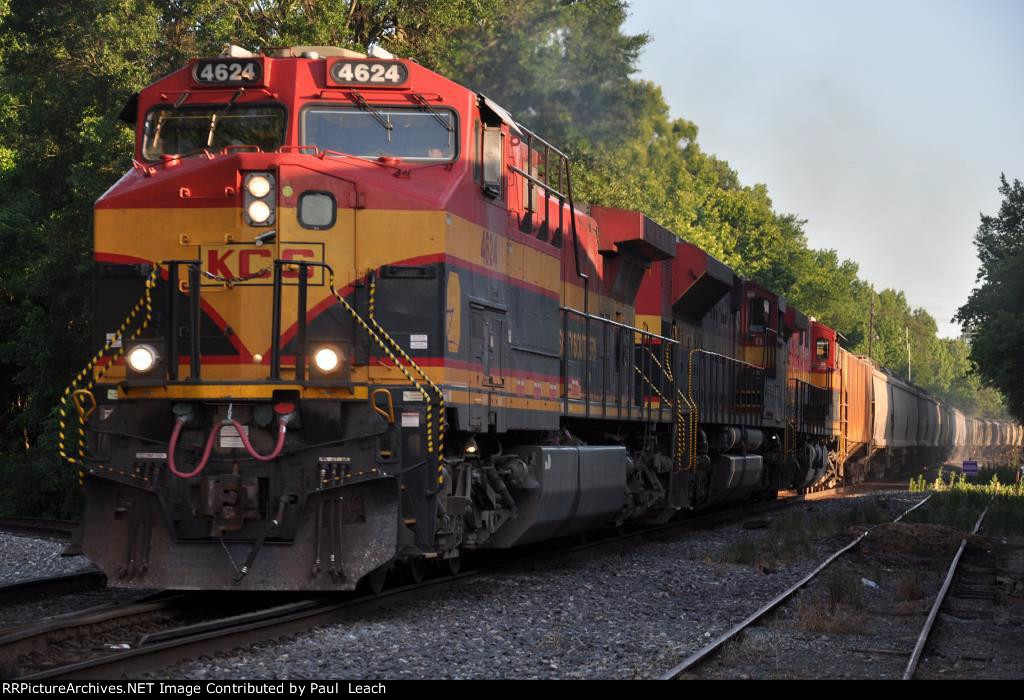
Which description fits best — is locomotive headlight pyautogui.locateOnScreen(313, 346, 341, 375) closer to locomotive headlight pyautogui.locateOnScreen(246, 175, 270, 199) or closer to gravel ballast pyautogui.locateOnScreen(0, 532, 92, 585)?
locomotive headlight pyautogui.locateOnScreen(246, 175, 270, 199)

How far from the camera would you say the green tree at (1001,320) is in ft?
103

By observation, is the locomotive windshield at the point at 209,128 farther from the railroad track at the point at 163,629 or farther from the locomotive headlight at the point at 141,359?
the railroad track at the point at 163,629

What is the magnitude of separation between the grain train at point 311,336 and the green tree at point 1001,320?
75.5ft

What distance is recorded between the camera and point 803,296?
7069cm

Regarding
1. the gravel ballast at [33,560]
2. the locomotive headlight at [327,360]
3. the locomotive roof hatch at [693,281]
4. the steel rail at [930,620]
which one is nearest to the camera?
the steel rail at [930,620]

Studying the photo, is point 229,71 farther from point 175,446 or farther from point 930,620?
point 930,620

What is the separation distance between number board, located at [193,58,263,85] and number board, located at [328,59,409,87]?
0.58 m

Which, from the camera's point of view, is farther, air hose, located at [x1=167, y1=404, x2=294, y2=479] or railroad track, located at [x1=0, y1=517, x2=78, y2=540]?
railroad track, located at [x1=0, y1=517, x2=78, y2=540]

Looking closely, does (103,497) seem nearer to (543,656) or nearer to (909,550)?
(543,656)

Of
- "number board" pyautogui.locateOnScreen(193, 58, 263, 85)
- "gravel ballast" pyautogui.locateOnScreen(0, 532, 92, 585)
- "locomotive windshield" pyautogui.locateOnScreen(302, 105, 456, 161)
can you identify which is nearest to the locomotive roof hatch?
"locomotive windshield" pyautogui.locateOnScreen(302, 105, 456, 161)

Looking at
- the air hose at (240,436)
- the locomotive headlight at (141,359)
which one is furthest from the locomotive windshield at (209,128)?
the air hose at (240,436)

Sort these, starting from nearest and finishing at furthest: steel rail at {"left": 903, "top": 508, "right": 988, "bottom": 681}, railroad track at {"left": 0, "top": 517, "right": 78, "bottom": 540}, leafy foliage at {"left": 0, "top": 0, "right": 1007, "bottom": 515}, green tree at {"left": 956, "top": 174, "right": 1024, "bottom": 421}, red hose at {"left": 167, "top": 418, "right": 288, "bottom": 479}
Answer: steel rail at {"left": 903, "top": 508, "right": 988, "bottom": 681}, red hose at {"left": 167, "top": 418, "right": 288, "bottom": 479}, railroad track at {"left": 0, "top": 517, "right": 78, "bottom": 540}, leafy foliage at {"left": 0, "top": 0, "right": 1007, "bottom": 515}, green tree at {"left": 956, "top": 174, "right": 1024, "bottom": 421}

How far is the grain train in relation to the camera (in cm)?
887

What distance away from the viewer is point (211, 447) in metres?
8.90
